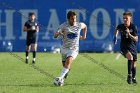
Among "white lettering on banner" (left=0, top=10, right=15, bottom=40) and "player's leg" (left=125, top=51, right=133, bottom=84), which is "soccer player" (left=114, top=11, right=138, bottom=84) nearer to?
"player's leg" (left=125, top=51, right=133, bottom=84)

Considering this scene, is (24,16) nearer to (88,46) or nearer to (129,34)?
(88,46)

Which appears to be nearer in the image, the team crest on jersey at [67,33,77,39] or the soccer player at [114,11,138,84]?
the team crest on jersey at [67,33,77,39]

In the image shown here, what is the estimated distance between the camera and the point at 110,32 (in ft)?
127

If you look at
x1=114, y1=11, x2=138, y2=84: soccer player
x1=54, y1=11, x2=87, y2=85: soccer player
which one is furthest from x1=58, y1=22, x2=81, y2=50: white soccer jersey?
x1=114, y1=11, x2=138, y2=84: soccer player

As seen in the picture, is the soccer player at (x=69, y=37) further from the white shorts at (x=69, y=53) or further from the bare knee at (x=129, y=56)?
the bare knee at (x=129, y=56)

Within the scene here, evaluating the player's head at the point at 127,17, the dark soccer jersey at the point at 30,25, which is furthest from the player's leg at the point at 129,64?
the dark soccer jersey at the point at 30,25

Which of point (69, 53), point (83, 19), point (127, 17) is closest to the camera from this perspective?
point (69, 53)

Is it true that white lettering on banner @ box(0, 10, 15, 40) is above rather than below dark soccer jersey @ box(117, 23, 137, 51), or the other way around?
below

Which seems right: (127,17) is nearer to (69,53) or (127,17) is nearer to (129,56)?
(129,56)

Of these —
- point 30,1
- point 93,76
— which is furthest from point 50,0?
point 93,76

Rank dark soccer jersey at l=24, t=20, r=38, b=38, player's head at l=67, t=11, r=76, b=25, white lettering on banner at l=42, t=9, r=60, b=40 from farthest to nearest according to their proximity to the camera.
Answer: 1. white lettering on banner at l=42, t=9, r=60, b=40
2. dark soccer jersey at l=24, t=20, r=38, b=38
3. player's head at l=67, t=11, r=76, b=25

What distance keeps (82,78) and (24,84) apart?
2.77 metres

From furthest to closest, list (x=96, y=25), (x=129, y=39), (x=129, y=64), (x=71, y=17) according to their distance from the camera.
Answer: (x=96, y=25) < (x=129, y=39) < (x=129, y=64) < (x=71, y=17)

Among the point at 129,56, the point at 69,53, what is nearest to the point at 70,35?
the point at 69,53
